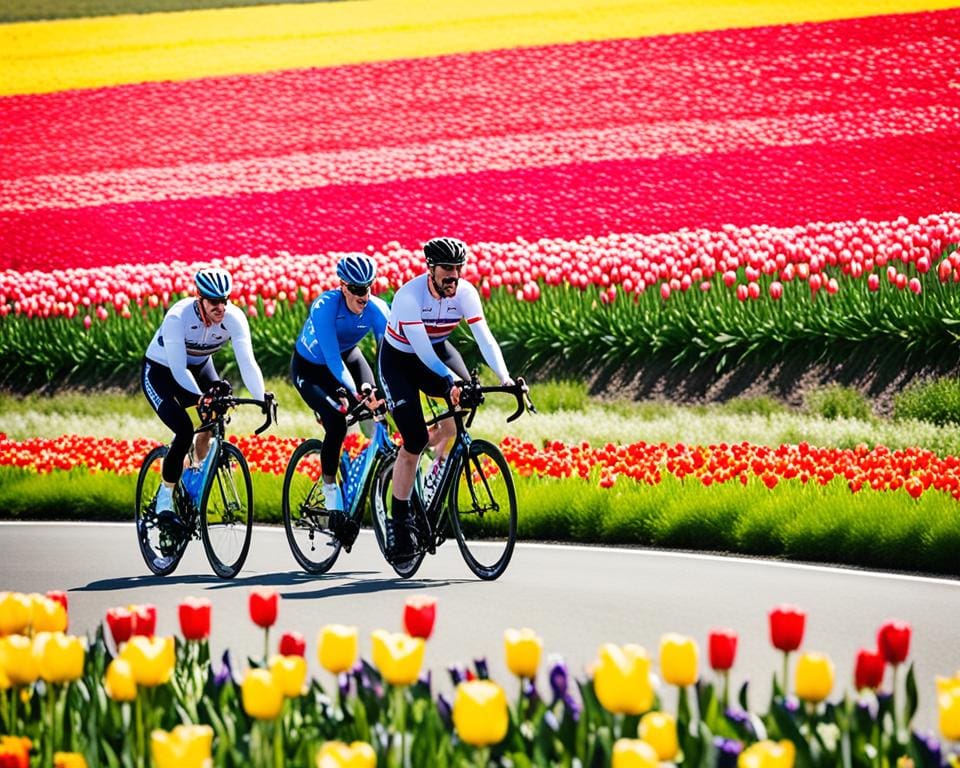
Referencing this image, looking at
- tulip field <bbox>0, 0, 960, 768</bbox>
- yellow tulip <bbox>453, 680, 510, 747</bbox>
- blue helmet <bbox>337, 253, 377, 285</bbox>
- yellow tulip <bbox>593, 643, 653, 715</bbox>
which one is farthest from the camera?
tulip field <bbox>0, 0, 960, 768</bbox>

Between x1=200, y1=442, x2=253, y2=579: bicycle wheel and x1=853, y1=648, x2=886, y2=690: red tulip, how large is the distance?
17.7 feet

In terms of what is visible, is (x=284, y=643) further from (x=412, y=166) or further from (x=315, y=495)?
(x=412, y=166)

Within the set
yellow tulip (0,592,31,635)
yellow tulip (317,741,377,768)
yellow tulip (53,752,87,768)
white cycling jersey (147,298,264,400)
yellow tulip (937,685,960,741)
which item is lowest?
yellow tulip (53,752,87,768)

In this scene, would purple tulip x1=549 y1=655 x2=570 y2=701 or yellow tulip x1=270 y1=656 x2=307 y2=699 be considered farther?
purple tulip x1=549 y1=655 x2=570 y2=701

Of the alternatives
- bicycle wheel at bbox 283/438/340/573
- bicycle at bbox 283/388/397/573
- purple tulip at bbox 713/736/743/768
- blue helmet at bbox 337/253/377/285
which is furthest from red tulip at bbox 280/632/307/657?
bicycle wheel at bbox 283/438/340/573

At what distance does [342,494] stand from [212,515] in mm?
784

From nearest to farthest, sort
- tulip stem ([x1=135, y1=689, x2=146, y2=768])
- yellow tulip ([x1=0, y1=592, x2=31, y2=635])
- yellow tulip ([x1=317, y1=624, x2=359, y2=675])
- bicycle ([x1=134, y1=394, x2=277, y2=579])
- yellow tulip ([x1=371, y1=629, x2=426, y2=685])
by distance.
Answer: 1. yellow tulip ([x1=371, y1=629, x2=426, y2=685])
2. yellow tulip ([x1=317, y1=624, x2=359, y2=675])
3. tulip stem ([x1=135, y1=689, x2=146, y2=768])
4. yellow tulip ([x1=0, y1=592, x2=31, y2=635])
5. bicycle ([x1=134, y1=394, x2=277, y2=579])

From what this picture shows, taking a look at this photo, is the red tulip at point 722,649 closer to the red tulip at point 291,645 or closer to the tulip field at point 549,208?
the red tulip at point 291,645

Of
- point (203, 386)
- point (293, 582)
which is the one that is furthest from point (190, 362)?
point (293, 582)

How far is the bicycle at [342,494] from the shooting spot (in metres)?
9.23

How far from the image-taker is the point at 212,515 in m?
9.71

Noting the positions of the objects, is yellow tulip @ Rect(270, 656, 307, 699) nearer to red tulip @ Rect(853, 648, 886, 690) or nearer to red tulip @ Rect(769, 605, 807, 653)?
red tulip @ Rect(769, 605, 807, 653)

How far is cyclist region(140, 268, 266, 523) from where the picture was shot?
9.14 metres

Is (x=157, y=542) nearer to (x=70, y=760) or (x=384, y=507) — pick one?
(x=384, y=507)
